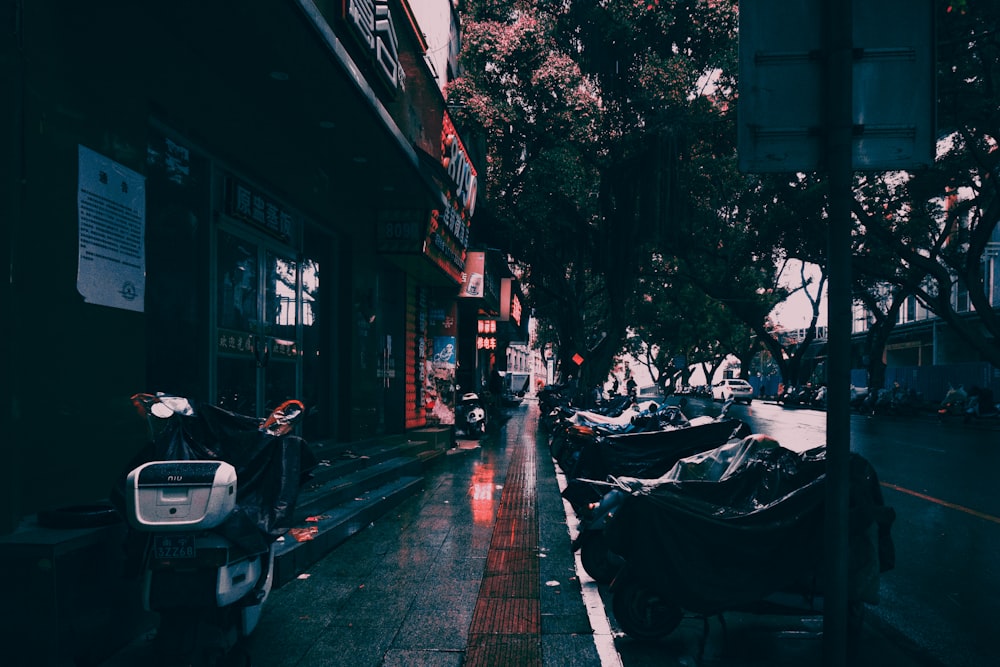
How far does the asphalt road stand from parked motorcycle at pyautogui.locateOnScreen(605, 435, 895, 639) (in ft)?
1.32

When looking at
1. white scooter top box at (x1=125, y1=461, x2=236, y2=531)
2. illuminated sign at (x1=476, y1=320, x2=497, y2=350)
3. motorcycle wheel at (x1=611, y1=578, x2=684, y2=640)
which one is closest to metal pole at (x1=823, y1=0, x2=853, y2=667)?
motorcycle wheel at (x1=611, y1=578, x2=684, y2=640)

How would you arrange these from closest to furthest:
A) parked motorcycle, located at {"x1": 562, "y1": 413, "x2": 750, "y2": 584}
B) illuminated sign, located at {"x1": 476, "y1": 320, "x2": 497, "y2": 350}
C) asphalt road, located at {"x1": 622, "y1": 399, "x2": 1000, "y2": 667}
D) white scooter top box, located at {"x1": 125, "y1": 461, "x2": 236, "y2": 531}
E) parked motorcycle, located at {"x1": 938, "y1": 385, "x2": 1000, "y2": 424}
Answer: white scooter top box, located at {"x1": 125, "y1": 461, "x2": 236, "y2": 531}
asphalt road, located at {"x1": 622, "y1": 399, "x2": 1000, "y2": 667}
parked motorcycle, located at {"x1": 562, "y1": 413, "x2": 750, "y2": 584}
parked motorcycle, located at {"x1": 938, "y1": 385, "x2": 1000, "y2": 424}
illuminated sign, located at {"x1": 476, "y1": 320, "x2": 497, "y2": 350}

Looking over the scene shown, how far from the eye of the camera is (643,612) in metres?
4.09

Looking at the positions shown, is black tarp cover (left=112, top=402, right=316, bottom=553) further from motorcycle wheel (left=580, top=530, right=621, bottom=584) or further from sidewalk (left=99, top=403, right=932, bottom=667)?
motorcycle wheel (left=580, top=530, right=621, bottom=584)

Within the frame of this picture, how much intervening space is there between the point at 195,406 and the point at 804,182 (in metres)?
20.2

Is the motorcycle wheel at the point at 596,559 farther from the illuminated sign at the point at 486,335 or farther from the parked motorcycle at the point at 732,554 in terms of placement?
the illuminated sign at the point at 486,335

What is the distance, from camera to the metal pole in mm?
3111

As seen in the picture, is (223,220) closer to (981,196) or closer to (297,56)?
(297,56)

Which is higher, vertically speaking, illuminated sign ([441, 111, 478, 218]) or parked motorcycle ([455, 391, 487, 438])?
illuminated sign ([441, 111, 478, 218])

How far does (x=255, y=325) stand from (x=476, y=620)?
4.61 meters

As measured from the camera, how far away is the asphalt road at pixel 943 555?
414 cm

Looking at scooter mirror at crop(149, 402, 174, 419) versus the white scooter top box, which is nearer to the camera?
the white scooter top box

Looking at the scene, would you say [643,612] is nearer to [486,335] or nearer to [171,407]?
[171,407]

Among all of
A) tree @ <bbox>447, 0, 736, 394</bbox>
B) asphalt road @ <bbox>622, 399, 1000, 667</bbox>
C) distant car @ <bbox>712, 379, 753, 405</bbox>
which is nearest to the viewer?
asphalt road @ <bbox>622, 399, 1000, 667</bbox>
